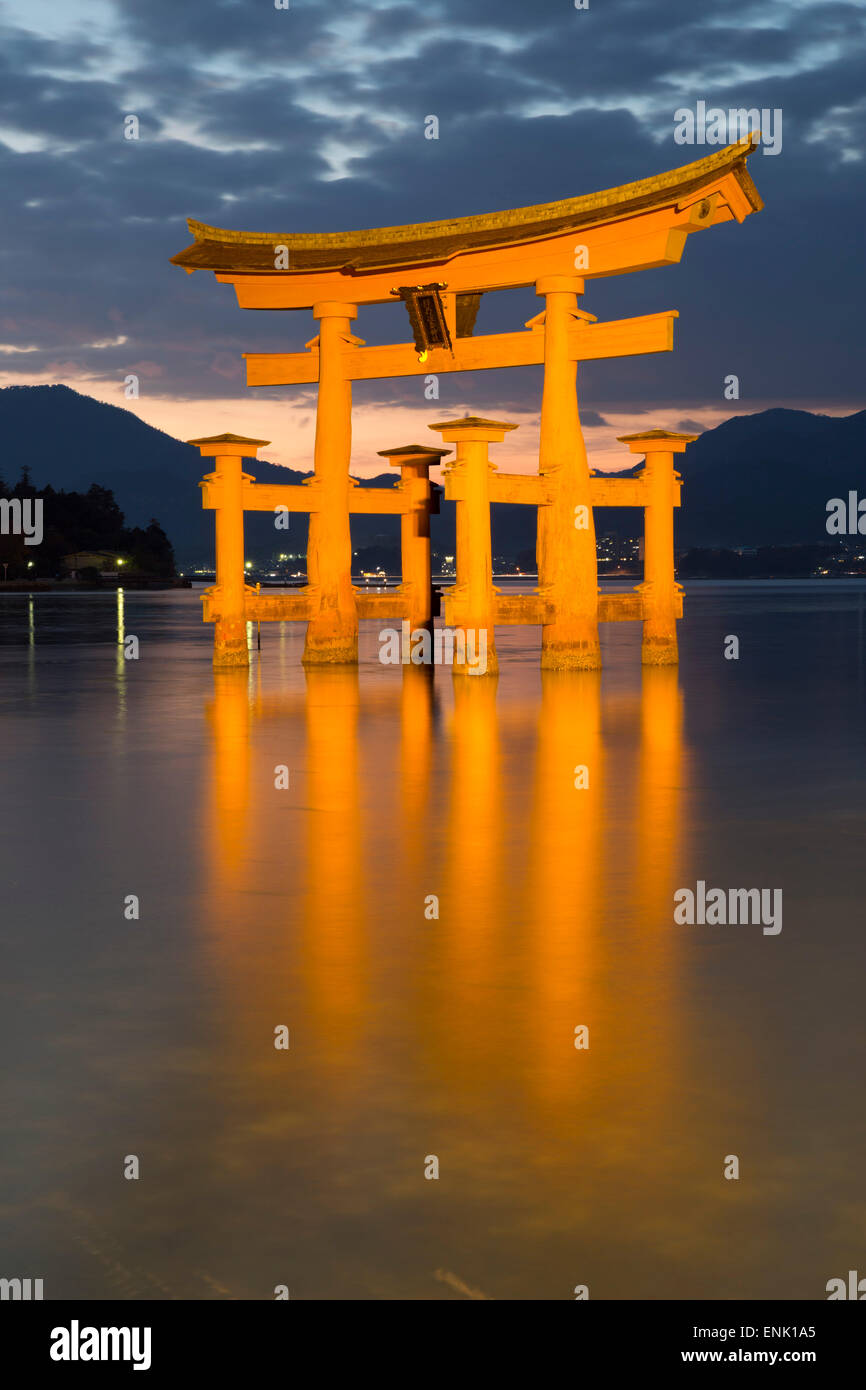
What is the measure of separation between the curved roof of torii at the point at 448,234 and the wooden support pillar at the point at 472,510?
121 inches

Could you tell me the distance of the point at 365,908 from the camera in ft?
23.5

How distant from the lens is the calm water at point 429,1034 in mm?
3562

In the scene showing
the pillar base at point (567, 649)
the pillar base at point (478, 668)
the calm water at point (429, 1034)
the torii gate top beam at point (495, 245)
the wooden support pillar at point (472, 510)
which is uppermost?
the torii gate top beam at point (495, 245)

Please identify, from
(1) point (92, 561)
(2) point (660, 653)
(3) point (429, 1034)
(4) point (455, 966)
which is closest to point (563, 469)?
(2) point (660, 653)

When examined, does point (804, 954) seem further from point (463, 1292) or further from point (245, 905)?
point (463, 1292)

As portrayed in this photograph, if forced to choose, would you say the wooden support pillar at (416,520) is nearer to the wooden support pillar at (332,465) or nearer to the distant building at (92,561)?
the wooden support pillar at (332,465)

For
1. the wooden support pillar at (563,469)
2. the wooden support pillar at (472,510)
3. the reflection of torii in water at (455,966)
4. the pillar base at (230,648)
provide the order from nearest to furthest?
the reflection of torii in water at (455,966)
the wooden support pillar at (472,510)
the wooden support pillar at (563,469)
the pillar base at (230,648)

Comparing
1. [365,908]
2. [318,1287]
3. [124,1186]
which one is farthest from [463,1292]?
[365,908]

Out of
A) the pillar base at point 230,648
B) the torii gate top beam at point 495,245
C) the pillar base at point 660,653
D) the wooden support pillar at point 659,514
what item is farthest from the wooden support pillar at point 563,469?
the pillar base at point 230,648

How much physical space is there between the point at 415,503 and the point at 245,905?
1985 cm

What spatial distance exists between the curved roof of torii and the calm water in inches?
425

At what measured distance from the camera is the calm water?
3.56 meters

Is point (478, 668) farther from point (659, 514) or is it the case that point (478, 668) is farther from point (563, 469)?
point (659, 514)

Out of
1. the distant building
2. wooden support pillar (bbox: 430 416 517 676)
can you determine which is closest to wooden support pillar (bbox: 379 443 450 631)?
wooden support pillar (bbox: 430 416 517 676)
